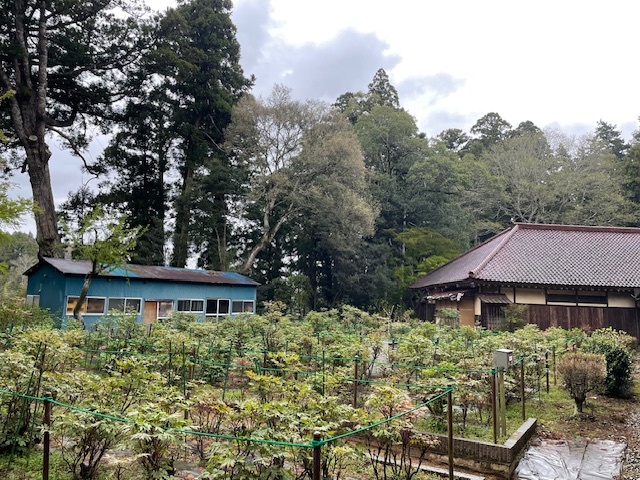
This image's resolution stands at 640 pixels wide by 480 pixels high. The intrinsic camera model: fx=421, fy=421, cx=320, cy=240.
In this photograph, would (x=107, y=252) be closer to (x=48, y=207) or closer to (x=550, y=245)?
(x=48, y=207)

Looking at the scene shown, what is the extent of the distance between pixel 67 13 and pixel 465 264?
920 inches

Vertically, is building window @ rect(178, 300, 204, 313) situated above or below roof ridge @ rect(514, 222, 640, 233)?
below

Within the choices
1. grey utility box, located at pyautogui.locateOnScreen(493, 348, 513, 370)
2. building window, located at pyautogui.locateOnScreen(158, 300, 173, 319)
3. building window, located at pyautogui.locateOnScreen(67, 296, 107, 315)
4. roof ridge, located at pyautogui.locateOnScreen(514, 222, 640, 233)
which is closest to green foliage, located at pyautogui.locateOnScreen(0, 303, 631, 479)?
grey utility box, located at pyautogui.locateOnScreen(493, 348, 513, 370)

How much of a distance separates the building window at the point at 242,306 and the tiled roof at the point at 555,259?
9.45 meters

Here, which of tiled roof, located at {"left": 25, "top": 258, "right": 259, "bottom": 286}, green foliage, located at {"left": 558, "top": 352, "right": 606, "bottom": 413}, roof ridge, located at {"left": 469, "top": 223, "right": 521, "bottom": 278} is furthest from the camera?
roof ridge, located at {"left": 469, "top": 223, "right": 521, "bottom": 278}

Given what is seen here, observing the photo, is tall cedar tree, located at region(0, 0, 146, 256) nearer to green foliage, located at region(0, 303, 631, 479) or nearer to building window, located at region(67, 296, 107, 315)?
building window, located at region(67, 296, 107, 315)

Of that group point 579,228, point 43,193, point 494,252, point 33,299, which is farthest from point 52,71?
point 579,228

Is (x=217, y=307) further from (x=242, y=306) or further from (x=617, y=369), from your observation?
(x=617, y=369)

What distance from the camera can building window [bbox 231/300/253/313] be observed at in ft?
68.2

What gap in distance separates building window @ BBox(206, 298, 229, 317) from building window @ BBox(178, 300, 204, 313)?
442 millimetres

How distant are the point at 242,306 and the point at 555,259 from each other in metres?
14.9

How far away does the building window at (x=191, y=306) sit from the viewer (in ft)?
60.8

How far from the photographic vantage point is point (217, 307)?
65.6ft

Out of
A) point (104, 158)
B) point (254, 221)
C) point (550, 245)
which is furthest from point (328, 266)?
point (104, 158)
